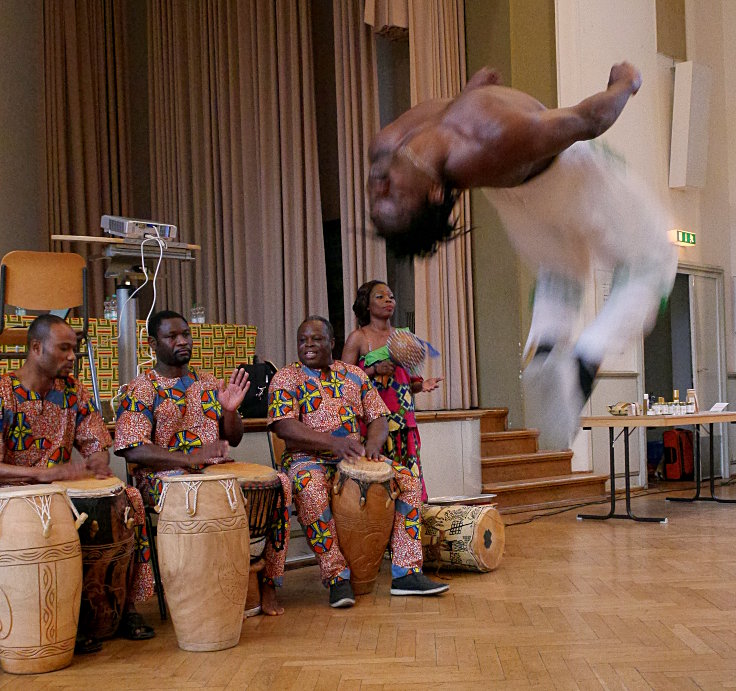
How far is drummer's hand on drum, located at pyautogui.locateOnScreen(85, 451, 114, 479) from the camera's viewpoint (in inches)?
165

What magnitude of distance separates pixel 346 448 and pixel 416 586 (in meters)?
0.74

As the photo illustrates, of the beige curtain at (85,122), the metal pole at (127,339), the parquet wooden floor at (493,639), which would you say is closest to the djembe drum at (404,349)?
the parquet wooden floor at (493,639)

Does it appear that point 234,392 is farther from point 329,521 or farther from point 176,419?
point 329,521

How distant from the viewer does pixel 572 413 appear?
1.59 m

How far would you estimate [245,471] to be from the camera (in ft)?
14.9

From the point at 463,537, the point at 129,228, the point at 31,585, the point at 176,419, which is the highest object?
the point at 129,228

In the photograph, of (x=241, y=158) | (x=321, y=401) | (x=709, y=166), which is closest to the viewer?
(x=321, y=401)

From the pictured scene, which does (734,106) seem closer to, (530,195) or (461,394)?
(461,394)

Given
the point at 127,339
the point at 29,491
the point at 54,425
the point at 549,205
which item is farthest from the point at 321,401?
the point at 549,205

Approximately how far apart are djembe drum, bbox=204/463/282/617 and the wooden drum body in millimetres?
1135

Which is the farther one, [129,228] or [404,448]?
[404,448]

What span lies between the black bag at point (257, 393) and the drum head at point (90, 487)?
1540 millimetres

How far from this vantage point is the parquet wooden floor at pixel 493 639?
346 centimetres

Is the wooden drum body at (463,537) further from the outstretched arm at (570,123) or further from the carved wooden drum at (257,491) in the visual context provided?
the outstretched arm at (570,123)
